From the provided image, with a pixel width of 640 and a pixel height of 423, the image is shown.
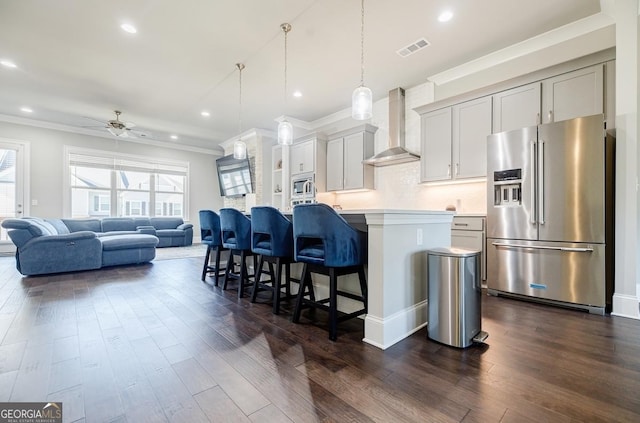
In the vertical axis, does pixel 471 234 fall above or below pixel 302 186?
below

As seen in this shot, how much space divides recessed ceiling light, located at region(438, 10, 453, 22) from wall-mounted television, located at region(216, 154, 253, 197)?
5.40 m

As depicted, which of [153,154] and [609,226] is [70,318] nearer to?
[609,226]

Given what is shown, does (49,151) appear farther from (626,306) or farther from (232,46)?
(626,306)

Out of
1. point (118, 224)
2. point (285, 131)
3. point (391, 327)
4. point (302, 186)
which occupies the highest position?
point (285, 131)

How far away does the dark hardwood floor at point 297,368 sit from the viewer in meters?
1.27

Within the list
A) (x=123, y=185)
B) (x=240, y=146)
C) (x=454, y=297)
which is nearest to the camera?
(x=454, y=297)

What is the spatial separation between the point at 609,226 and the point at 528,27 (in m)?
2.33

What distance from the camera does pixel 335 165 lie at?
5762 millimetres

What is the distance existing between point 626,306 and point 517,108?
231 centimetres

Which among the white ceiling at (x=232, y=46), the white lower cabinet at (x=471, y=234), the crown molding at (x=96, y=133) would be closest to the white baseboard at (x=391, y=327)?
the white lower cabinet at (x=471, y=234)

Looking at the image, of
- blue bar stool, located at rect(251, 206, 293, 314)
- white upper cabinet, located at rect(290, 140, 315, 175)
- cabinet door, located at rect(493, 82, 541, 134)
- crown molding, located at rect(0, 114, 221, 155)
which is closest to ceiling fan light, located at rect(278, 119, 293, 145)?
blue bar stool, located at rect(251, 206, 293, 314)

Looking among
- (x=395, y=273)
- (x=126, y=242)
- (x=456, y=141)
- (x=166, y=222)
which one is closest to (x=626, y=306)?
(x=395, y=273)

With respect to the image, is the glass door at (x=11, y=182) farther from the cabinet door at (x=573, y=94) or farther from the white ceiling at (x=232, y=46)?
the cabinet door at (x=573, y=94)

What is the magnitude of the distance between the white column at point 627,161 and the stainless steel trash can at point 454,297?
1.67 m
